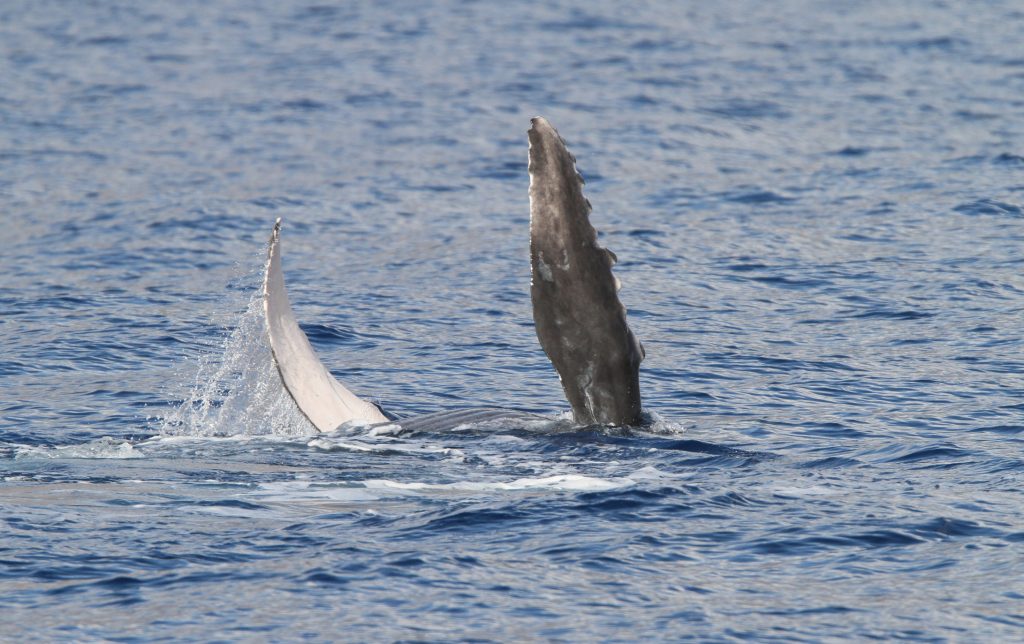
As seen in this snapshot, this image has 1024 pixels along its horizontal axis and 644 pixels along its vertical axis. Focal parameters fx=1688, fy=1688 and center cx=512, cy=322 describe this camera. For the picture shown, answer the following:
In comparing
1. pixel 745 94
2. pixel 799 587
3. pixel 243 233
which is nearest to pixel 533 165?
pixel 799 587

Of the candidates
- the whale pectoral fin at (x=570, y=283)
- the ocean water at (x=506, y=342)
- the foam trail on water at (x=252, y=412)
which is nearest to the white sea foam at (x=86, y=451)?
the ocean water at (x=506, y=342)

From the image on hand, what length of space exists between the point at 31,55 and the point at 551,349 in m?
30.0

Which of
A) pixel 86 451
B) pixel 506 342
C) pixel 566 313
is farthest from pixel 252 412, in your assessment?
pixel 506 342

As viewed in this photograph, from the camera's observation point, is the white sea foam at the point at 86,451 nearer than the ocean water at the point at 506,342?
No

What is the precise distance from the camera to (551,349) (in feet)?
39.5

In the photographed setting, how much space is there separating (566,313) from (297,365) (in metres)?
2.24

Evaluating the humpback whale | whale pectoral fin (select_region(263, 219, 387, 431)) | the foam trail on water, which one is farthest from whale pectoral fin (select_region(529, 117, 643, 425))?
the foam trail on water

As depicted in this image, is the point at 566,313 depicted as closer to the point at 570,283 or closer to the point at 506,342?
the point at 570,283

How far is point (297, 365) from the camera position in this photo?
12.8 m

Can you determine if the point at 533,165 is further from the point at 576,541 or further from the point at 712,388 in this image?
the point at 712,388

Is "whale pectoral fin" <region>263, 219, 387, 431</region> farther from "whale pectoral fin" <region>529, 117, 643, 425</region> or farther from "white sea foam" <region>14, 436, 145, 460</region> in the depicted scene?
"whale pectoral fin" <region>529, 117, 643, 425</region>

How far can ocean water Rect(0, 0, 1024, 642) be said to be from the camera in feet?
33.4

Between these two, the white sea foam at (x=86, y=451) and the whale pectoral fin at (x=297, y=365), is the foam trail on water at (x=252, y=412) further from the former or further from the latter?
the white sea foam at (x=86, y=451)

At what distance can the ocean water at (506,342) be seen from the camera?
10180 millimetres
